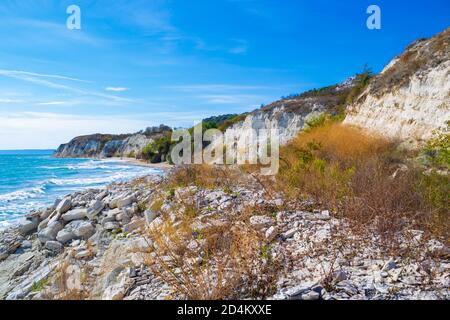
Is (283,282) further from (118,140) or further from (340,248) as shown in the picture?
(118,140)

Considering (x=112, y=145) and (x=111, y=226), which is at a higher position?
(x=112, y=145)

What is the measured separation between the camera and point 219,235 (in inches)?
144

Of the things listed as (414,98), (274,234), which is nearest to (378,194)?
(274,234)

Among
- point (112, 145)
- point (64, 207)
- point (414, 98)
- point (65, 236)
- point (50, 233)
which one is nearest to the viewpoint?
point (65, 236)

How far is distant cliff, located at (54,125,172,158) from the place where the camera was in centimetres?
5628

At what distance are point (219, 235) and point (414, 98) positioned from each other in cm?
868

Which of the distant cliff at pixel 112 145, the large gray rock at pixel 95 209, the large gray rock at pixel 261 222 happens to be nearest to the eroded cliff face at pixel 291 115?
the large gray rock at pixel 95 209

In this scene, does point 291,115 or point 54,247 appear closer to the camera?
point 54,247

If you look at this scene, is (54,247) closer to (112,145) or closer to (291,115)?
(291,115)

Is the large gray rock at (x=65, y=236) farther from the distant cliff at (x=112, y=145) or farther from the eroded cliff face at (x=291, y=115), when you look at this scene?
the distant cliff at (x=112, y=145)

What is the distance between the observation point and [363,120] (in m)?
11.5

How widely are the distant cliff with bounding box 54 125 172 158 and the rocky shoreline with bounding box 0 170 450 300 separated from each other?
40.5 m

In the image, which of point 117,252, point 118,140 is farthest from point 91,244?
point 118,140

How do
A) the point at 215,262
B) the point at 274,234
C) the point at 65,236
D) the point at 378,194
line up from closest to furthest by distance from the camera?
the point at 215,262, the point at 274,234, the point at 378,194, the point at 65,236
